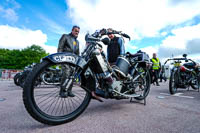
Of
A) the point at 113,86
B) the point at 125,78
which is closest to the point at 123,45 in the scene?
the point at 125,78

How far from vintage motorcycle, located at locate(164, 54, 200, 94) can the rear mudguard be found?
3114 mm

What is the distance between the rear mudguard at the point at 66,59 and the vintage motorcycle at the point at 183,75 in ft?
10.2

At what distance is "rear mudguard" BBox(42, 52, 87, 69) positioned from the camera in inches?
55.9

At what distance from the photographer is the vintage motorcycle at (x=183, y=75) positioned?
376 cm

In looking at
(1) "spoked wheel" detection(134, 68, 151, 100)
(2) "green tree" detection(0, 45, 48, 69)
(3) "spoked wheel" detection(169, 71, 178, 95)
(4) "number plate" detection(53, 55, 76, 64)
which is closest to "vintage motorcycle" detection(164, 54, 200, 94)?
(3) "spoked wheel" detection(169, 71, 178, 95)

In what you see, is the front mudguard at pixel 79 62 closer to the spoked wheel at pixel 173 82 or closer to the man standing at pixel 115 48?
the man standing at pixel 115 48

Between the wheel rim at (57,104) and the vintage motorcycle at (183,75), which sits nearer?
the wheel rim at (57,104)

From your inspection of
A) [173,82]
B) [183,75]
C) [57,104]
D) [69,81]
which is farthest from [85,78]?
[183,75]

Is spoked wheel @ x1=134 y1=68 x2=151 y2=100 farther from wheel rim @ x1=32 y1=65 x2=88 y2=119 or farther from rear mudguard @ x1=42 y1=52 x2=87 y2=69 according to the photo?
rear mudguard @ x1=42 y1=52 x2=87 y2=69

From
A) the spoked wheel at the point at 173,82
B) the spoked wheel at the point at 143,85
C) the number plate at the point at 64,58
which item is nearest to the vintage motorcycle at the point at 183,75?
the spoked wheel at the point at 173,82

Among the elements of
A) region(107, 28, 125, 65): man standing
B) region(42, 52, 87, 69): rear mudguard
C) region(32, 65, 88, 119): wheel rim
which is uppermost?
region(107, 28, 125, 65): man standing

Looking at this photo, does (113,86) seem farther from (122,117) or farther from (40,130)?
(40,130)

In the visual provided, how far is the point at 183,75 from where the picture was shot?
414cm

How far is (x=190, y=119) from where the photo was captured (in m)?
1.65
